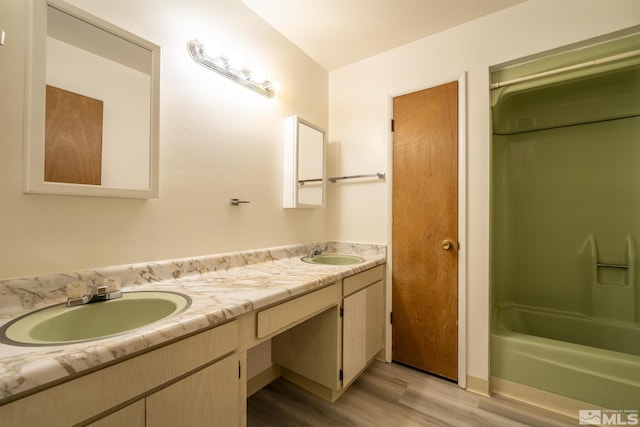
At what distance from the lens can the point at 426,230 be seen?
185cm

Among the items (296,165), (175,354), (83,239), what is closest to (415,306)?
(296,165)

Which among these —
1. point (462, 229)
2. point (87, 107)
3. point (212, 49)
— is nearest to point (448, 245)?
point (462, 229)

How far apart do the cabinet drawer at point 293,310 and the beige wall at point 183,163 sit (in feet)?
1.86

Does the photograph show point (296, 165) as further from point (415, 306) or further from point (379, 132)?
point (415, 306)

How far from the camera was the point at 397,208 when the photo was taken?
1.98 metres

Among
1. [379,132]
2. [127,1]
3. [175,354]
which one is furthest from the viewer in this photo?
[379,132]

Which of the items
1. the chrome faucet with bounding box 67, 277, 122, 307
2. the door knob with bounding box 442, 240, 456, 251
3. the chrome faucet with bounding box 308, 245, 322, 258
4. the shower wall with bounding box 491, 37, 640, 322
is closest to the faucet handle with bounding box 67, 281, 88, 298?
the chrome faucet with bounding box 67, 277, 122, 307

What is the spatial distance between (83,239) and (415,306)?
75.4 inches

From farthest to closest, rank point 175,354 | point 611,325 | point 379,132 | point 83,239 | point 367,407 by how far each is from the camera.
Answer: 1. point 379,132
2. point 611,325
3. point 367,407
4. point 83,239
5. point 175,354

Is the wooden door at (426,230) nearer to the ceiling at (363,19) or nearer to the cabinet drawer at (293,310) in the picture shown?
the ceiling at (363,19)

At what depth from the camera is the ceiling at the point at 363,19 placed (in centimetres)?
162

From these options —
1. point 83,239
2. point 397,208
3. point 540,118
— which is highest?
point 540,118

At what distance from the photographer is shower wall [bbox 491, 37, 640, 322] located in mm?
1905

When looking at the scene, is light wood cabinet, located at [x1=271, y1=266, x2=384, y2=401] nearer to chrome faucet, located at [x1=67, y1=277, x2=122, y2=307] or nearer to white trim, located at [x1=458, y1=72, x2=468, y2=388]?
white trim, located at [x1=458, y1=72, x2=468, y2=388]
